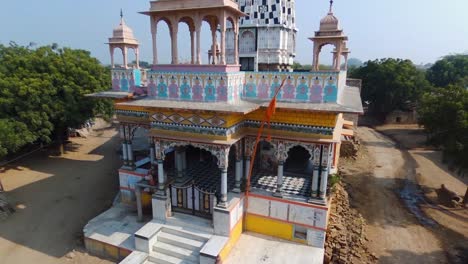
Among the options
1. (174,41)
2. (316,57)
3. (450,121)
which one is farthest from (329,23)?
(450,121)

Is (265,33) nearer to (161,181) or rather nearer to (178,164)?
(178,164)

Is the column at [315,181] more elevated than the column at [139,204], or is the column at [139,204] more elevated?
the column at [315,181]

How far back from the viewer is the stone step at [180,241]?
28.8ft

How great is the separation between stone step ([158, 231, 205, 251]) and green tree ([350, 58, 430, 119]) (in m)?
32.4

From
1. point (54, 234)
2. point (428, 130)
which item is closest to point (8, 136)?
point (54, 234)

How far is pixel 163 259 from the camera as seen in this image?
28.3 feet

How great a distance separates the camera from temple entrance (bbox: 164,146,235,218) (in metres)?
9.64

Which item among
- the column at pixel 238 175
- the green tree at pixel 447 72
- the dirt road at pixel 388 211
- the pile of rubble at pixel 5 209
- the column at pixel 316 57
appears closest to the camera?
the column at pixel 316 57

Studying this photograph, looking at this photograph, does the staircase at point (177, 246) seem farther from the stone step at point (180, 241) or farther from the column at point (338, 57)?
the column at point (338, 57)

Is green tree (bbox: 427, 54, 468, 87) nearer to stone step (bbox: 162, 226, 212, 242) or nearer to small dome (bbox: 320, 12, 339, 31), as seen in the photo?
small dome (bbox: 320, 12, 339, 31)

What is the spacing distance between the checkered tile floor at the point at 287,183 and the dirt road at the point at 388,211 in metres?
3.52

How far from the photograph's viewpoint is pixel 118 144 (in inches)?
939

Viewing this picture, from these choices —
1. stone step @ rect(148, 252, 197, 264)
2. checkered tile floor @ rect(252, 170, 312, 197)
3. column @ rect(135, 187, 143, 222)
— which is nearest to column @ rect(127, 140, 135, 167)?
column @ rect(135, 187, 143, 222)

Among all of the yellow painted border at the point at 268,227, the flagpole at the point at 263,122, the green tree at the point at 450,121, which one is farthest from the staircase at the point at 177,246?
the green tree at the point at 450,121
